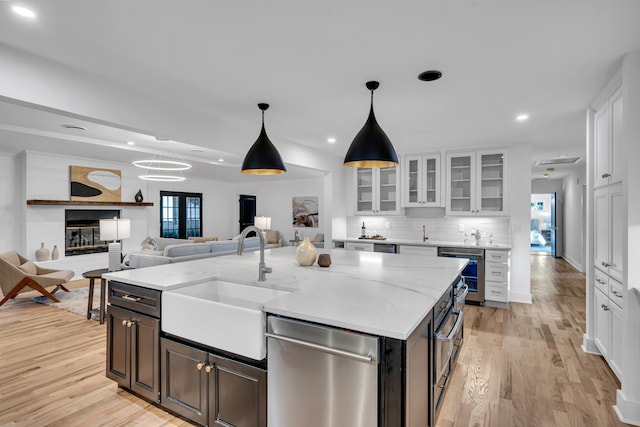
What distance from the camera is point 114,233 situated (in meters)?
4.68

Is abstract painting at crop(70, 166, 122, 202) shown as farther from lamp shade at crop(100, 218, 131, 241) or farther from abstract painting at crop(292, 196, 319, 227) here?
abstract painting at crop(292, 196, 319, 227)

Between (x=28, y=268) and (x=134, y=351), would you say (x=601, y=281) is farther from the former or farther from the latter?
(x=28, y=268)

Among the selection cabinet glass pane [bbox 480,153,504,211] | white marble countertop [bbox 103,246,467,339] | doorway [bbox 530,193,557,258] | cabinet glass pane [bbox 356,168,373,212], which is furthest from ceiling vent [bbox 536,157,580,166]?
doorway [bbox 530,193,557,258]

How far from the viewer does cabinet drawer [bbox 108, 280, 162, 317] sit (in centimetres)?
218

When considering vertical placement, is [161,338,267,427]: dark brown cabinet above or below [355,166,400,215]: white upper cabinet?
below

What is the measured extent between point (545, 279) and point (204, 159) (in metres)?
7.52

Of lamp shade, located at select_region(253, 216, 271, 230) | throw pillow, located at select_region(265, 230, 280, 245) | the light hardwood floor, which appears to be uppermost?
lamp shade, located at select_region(253, 216, 271, 230)

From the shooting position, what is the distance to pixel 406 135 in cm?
462

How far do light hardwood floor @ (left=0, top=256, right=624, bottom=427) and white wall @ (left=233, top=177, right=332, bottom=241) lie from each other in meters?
5.74

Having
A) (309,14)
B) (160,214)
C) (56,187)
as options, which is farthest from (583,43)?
(160,214)

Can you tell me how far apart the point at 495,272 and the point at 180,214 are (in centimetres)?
799

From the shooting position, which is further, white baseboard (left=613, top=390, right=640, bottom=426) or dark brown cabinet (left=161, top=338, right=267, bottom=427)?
white baseboard (left=613, top=390, right=640, bottom=426)

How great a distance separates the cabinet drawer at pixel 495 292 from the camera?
4.85 meters

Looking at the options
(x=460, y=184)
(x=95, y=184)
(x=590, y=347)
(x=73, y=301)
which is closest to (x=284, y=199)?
(x=95, y=184)
